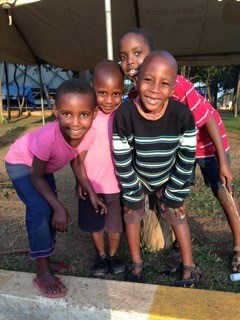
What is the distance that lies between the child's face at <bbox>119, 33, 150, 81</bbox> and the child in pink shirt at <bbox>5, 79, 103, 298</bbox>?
286mm

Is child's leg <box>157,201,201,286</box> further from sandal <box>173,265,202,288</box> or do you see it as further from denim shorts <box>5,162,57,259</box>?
denim shorts <box>5,162,57,259</box>

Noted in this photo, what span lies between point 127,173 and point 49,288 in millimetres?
742

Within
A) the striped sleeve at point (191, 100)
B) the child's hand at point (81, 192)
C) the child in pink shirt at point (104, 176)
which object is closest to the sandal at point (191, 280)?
the child in pink shirt at point (104, 176)

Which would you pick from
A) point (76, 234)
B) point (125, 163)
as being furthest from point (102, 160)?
point (76, 234)

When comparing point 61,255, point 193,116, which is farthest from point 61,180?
point 193,116

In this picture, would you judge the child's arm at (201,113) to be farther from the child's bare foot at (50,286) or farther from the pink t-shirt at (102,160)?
the child's bare foot at (50,286)

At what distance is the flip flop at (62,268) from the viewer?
2268 mm

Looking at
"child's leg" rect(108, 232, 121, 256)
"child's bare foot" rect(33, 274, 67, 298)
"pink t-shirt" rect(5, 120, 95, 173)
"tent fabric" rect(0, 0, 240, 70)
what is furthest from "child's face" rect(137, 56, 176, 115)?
"tent fabric" rect(0, 0, 240, 70)

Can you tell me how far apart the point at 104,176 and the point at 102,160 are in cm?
10

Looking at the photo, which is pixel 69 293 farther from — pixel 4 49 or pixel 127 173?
pixel 4 49

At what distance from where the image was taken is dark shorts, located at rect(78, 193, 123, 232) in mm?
2242

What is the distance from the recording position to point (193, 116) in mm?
1956

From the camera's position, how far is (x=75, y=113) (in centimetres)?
191

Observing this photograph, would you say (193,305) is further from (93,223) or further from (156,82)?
(156,82)
